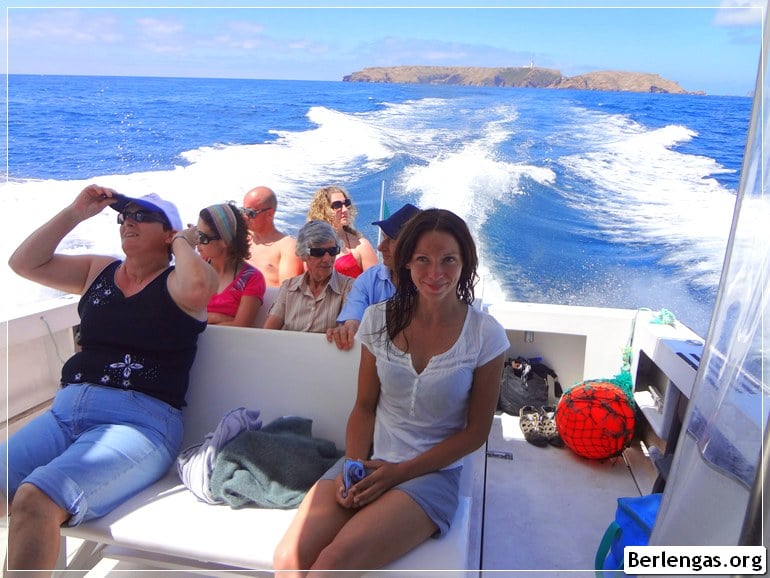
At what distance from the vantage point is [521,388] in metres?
2.90

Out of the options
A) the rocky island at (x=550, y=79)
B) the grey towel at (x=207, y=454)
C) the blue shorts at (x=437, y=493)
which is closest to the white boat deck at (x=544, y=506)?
the grey towel at (x=207, y=454)

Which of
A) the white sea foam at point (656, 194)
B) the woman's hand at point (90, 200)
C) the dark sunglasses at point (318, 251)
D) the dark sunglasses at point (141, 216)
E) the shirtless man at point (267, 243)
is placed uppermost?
the woman's hand at point (90, 200)

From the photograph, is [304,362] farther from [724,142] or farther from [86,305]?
[724,142]

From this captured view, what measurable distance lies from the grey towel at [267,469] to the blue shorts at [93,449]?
195mm

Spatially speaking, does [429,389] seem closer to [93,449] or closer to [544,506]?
[93,449]

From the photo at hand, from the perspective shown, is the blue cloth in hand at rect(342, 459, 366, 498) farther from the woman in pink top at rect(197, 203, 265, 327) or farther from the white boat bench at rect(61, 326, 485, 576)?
the woman in pink top at rect(197, 203, 265, 327)

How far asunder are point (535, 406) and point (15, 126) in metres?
12.9

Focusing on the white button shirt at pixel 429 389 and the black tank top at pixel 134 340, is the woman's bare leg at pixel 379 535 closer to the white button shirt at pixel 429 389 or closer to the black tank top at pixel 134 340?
the white button shirt at pixel 429 389

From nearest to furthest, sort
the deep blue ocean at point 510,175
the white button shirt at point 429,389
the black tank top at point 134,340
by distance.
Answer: the white button shirt at point 429,389 < the black tank top at point 134,340 < the deep blue ocean at point 510,175

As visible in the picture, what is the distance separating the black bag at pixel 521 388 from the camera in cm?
290

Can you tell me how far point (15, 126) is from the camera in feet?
40.1

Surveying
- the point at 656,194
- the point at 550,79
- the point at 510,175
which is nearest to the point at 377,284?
the point at 510,175

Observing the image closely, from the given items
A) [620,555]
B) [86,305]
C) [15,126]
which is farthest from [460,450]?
[15,126]

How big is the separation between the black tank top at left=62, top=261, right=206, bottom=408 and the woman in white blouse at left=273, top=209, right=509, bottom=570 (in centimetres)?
55
